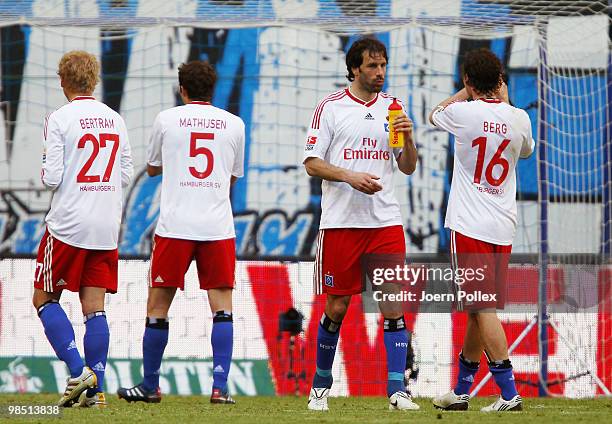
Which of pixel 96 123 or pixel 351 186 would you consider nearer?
pixel 351 186

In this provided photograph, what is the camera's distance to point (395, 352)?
6.50 meters

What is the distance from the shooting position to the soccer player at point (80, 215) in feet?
22.4

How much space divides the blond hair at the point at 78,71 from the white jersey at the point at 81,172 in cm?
7

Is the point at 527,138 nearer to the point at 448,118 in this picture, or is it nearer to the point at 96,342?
the point at 448,118

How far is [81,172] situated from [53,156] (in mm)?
195

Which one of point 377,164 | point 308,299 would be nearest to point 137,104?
point 308,299

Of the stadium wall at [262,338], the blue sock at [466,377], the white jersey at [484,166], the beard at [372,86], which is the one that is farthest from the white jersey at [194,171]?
the stadium wall at [262,338]

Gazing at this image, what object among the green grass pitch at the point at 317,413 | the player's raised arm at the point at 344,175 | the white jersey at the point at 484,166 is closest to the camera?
the green grass pitch at the point at 317,413

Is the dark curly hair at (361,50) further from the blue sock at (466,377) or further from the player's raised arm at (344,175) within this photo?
the blue sock at (466,377)

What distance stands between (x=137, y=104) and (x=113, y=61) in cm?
62

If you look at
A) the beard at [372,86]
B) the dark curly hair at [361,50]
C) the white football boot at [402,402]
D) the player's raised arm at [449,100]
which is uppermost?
the dark curly hair at [361,50]

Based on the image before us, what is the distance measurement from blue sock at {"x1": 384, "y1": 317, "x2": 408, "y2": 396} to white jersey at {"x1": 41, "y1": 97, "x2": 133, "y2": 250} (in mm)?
1667

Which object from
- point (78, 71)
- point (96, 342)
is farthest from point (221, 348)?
point (78, 71)

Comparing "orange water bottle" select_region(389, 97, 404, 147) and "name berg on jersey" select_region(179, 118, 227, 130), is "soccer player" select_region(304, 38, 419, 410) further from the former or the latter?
"name berg on jersey" select_region(179, 118, 227, 130)
